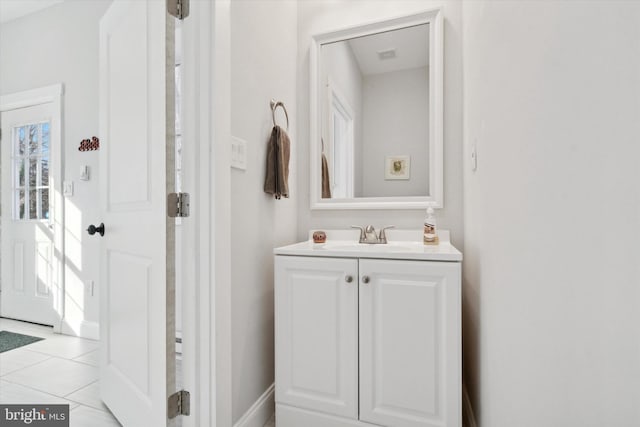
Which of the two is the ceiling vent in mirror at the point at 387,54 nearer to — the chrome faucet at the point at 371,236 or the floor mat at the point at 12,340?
the chrome faucet at the point at 371,236

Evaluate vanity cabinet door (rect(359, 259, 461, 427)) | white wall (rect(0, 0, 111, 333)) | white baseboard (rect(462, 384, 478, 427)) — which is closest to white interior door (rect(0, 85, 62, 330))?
white wall (rect(0, 0, 111, 333))

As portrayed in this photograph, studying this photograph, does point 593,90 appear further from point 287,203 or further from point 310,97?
point 310,97

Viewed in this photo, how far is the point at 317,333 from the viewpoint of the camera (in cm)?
136

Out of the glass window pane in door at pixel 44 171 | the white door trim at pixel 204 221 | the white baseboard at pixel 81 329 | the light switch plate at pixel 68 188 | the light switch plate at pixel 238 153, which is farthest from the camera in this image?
the glass window pane in door at pixel 44 171

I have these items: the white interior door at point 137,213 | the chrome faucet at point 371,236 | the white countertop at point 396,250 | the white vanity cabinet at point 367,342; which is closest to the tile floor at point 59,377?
the white interior door at point 137,213

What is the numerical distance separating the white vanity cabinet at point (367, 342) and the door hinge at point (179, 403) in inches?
15.2

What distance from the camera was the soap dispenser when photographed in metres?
1.60

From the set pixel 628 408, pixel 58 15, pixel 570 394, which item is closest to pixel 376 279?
pixel 570 394

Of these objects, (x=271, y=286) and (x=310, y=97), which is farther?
(x=310, y=97)

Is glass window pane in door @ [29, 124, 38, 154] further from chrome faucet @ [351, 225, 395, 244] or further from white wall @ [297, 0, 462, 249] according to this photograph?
chrome faucet @ [351, 225, 395, 244]

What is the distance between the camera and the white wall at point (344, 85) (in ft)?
6.20

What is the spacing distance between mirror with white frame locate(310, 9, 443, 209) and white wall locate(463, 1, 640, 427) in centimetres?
76

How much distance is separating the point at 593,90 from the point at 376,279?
3.25 ft

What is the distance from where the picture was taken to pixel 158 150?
120cm
